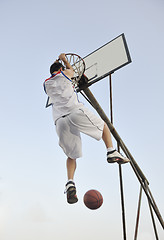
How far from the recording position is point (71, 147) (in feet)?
11.2

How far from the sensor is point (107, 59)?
16.6ft

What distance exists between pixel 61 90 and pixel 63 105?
0.75 ft

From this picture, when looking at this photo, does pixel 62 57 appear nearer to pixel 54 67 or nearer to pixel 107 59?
pixel 54 67

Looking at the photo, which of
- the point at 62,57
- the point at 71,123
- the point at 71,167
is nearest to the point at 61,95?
the point at 71,123

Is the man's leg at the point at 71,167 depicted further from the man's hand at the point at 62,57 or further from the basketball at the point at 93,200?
the man's hand at the point at 62,57

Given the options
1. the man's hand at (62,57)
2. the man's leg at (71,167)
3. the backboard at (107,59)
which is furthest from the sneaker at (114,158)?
the backboard at (107,59)

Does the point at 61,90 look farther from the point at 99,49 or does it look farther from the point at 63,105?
the point at 99,49

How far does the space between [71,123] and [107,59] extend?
2.34 m

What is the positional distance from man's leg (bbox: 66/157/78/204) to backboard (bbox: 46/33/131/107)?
175 centimetres

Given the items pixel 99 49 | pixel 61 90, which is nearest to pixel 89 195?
pixel 61 90

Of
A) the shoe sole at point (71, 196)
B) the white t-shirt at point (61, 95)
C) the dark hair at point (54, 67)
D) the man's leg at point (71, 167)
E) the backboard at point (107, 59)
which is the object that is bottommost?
the shoe sole at point (71, 196)

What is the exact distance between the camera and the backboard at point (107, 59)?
15.5 ft

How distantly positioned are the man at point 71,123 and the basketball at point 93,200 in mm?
1037

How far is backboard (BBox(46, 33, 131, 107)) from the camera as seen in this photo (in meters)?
4.71
